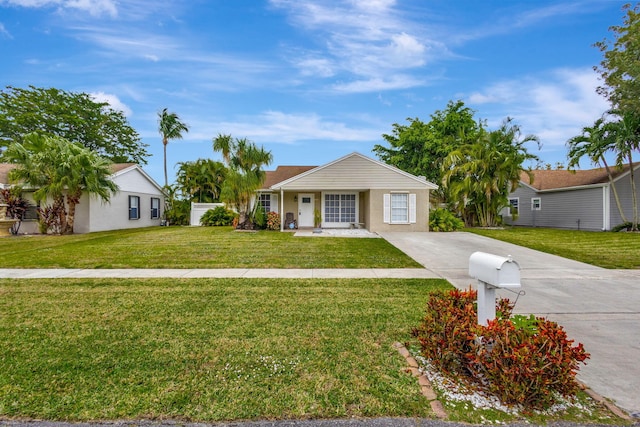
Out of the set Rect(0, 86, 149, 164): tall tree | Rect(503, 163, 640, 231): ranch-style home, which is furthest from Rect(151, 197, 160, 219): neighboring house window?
Rect(503, 163, 640, 231): ranch-style home

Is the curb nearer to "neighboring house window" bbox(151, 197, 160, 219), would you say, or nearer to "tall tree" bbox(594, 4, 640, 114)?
"tall tree" bbox(594, 4, 640, 114)

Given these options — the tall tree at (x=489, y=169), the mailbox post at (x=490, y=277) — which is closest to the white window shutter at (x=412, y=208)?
the tall tree at (x=489, y=169)

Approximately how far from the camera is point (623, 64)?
55.3 feet

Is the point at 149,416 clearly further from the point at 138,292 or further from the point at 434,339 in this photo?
the point at 138,292

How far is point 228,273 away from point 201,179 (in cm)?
1798

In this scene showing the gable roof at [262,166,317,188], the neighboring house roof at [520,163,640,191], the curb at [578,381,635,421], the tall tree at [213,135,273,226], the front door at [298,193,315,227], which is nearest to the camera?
the curb at [578,381,635,421]

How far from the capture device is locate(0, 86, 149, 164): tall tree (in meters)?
25.9

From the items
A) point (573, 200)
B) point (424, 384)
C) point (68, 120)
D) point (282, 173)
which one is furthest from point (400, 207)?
point (68, 120)

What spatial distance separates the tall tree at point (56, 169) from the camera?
1514 centimetres

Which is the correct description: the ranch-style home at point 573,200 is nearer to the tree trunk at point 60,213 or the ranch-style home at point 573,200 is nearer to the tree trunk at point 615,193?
the tree trunk at point 615,193

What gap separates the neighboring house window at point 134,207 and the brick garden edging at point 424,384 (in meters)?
21.4

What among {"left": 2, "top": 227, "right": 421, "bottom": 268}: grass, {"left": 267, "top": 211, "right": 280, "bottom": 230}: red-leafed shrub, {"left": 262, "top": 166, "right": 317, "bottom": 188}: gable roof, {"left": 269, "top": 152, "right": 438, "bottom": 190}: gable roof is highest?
{"left": 262, "top": 166, "right": 317, "bottom": 188}: gable roof

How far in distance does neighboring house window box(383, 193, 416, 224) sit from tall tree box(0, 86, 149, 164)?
23.0 metres

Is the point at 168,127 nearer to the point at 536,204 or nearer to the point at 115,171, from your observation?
the point at 115,171
